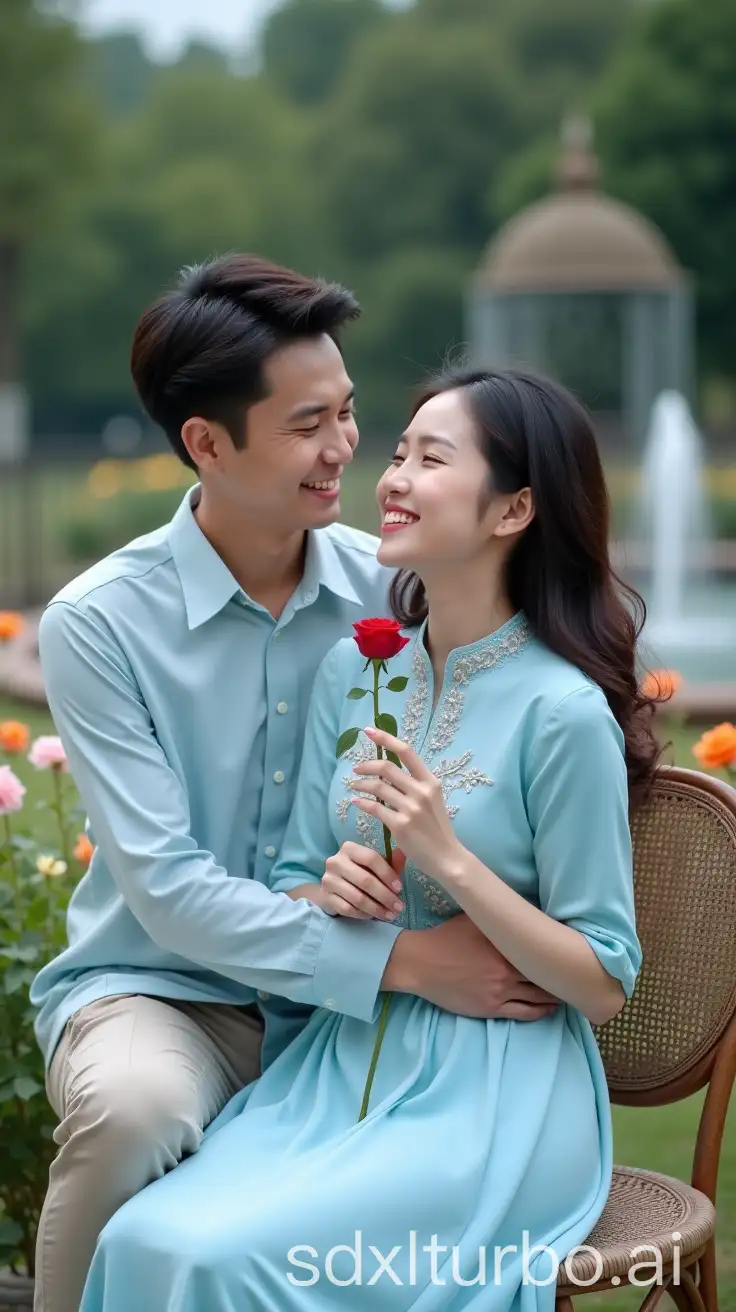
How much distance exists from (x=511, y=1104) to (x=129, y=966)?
2.39 ft

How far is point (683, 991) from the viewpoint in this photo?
2863 mm

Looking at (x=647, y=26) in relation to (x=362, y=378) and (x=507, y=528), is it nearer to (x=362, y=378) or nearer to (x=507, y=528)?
(x=362, y=378)

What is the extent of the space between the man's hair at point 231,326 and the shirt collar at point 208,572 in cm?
20

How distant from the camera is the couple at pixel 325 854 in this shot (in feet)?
8.05

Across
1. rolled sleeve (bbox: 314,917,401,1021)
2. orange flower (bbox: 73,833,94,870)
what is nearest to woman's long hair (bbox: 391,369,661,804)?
rolled sleeve (bbox: 314,917,401,1021)

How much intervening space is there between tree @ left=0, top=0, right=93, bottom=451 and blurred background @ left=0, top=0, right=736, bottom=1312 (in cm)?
7

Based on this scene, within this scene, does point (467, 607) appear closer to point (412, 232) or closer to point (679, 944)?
point (679, 944)

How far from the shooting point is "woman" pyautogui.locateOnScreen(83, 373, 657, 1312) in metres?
2.40

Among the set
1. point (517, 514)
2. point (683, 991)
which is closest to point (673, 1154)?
point (683, 991)

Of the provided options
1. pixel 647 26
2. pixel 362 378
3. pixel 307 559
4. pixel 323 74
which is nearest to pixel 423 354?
pixel 362 378

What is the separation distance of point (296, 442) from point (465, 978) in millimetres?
919

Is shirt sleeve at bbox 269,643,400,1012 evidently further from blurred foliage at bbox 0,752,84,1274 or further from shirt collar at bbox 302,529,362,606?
blurred foliage at bbox 0,752,84,1274

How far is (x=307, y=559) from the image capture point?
10.4 feet

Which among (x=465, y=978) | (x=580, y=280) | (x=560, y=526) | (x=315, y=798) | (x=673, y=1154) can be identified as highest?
(x=580, y=280)
